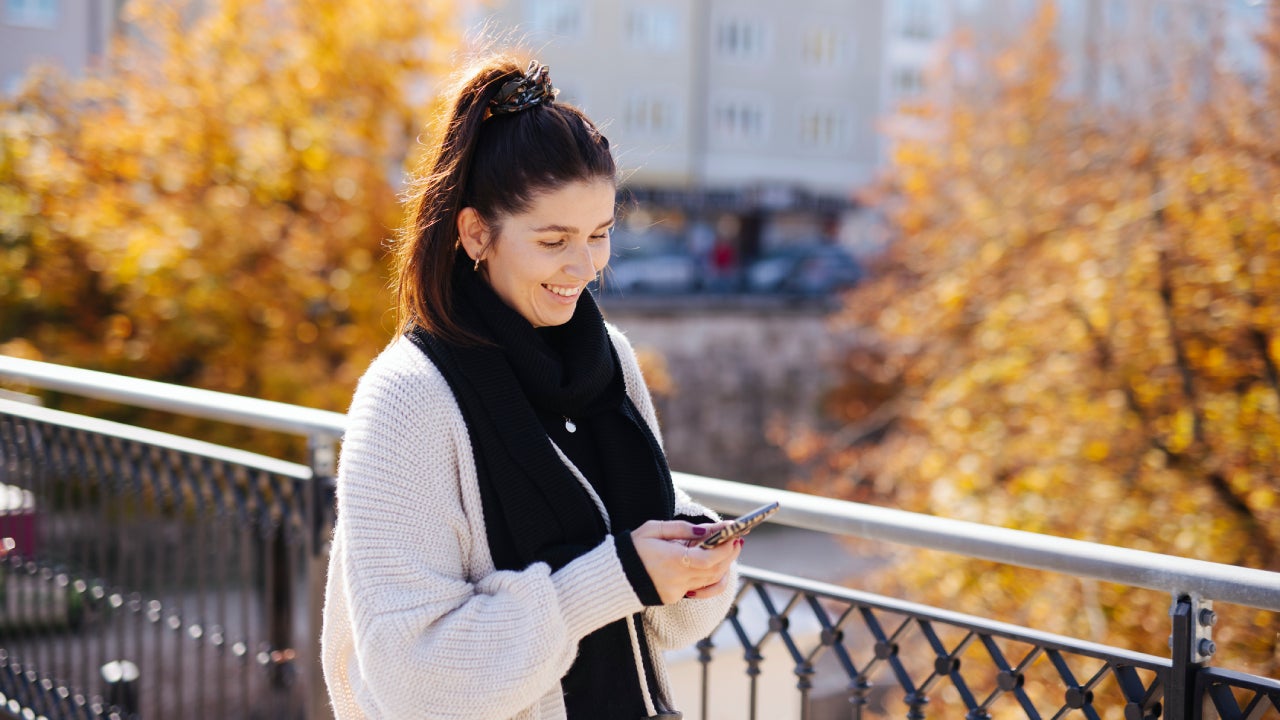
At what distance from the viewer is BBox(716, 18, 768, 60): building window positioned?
127 feet

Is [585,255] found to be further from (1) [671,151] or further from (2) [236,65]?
(1) [671,151]

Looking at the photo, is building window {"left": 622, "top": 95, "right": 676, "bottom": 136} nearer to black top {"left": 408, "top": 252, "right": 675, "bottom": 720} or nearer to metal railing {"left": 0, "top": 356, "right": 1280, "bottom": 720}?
metal railing {"left": 0, "top": 356, "right": 1280, "bottom": 720}

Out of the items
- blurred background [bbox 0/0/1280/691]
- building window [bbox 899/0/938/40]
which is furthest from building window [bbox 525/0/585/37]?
blurred background [bbox 0/0/1280/691]

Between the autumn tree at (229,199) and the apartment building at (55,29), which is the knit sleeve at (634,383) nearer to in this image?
the autumn tree at (229,199)

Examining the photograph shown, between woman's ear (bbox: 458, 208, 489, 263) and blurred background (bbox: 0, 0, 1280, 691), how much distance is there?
0.30m

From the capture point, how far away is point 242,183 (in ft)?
44.6

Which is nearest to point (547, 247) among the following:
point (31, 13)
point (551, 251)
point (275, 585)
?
point (551, 251)

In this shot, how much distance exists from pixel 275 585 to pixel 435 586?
7.04ft

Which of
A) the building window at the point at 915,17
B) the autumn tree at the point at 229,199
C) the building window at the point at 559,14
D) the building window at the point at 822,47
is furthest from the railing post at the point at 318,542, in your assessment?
the building window at the point at 915,17

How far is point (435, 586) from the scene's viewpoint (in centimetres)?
165

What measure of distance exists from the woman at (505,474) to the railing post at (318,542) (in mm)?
1387

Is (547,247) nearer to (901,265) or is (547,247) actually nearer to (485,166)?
(485,166)

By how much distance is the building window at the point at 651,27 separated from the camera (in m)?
37.1

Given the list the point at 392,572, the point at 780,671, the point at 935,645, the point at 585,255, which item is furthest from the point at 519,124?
the point at 780,671
